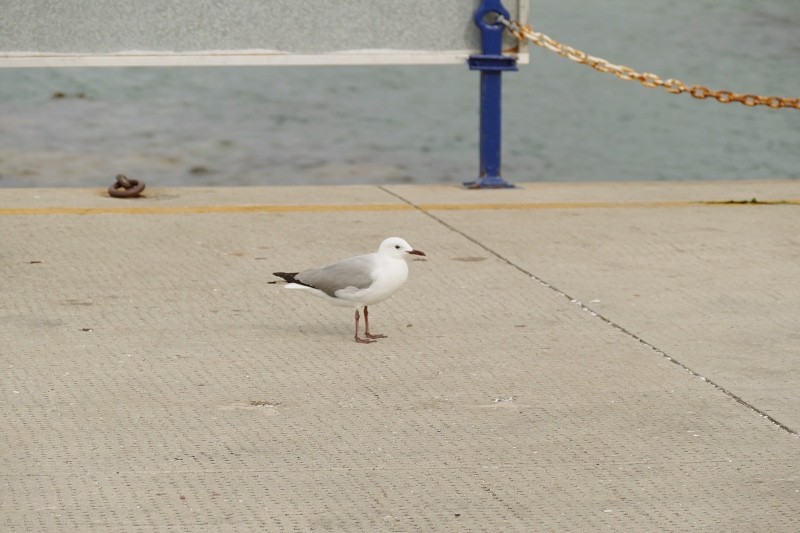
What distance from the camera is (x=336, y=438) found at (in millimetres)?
5852

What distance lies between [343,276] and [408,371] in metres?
0.67

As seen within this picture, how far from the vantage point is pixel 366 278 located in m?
7.16

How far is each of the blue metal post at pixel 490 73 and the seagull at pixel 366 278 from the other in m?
4.10

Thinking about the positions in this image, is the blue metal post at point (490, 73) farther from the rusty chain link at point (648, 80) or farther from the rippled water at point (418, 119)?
the rippled water at point (418, 119)

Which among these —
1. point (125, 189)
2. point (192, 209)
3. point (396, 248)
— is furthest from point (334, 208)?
point (396, 248)

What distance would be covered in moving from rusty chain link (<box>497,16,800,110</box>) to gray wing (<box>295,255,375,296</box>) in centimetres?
336

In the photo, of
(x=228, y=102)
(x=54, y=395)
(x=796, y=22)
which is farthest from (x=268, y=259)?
(x=796, y=22)

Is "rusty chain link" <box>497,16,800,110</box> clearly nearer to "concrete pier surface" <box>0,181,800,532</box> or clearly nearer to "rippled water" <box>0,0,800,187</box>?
"concrete pier surface" <box>0,181,800,532</box>

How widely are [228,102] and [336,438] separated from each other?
16.9m

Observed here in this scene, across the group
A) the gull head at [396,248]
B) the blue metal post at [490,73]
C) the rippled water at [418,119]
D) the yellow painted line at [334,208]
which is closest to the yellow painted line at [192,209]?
the yellow painted line at [334,208]

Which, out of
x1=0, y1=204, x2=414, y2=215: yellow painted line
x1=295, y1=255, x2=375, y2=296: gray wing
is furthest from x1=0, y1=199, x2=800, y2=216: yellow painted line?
x1=295, y1=255, x2=375, y2=296: gray wing

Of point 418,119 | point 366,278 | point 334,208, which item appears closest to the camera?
point 366,278

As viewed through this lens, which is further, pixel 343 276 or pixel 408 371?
pixel 343 276

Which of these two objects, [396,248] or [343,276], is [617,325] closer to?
[396,248]
